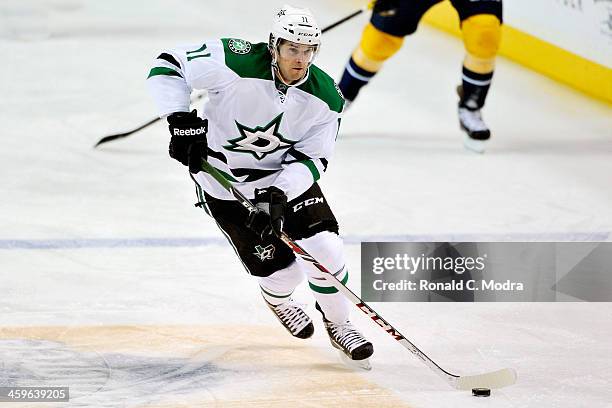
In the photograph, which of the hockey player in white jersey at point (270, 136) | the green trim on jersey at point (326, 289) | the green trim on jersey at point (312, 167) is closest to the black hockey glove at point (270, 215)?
the hockey player in white jersey at point (270, 136)

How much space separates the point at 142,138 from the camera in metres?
6.29

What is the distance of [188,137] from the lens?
11.7ft

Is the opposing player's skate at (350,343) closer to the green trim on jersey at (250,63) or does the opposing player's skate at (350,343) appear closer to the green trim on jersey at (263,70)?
the green trim on jersey at (263,70)

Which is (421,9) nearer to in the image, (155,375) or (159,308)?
(159,308)

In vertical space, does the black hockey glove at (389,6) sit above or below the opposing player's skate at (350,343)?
below

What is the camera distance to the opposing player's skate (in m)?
3.72

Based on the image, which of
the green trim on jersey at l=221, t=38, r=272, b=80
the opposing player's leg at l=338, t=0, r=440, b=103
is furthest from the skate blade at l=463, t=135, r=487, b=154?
the green trim on jersey at l=221, t=38, r=272, b=80

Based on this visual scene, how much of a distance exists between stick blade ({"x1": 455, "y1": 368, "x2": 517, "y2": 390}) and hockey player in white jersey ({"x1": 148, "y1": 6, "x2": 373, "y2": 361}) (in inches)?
12.4

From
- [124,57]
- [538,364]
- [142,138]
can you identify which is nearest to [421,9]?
[142,138]

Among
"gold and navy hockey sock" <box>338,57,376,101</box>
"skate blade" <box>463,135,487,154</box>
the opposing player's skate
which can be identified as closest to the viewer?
the opposing player's skate

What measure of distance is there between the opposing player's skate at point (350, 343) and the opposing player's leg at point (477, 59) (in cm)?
258

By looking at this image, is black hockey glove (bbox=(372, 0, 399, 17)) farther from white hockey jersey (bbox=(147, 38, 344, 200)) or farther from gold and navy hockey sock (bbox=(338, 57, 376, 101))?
white hockey jersey (bbox=(147, 38, 344, 200))

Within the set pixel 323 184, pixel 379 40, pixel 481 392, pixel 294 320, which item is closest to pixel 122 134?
pixel 323 184

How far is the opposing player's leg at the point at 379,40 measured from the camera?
6.16 meters
